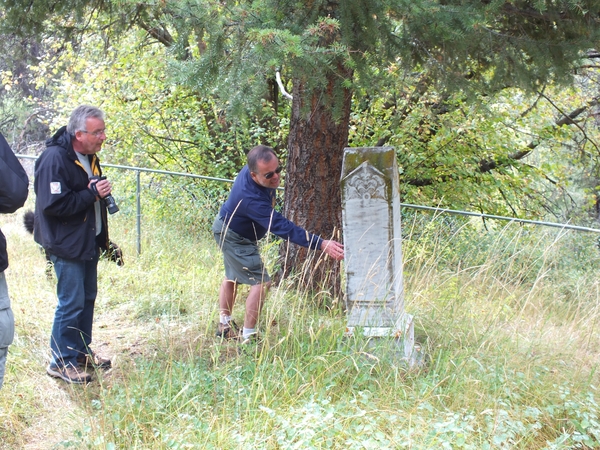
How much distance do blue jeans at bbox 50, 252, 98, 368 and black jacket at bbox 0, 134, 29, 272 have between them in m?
0.95

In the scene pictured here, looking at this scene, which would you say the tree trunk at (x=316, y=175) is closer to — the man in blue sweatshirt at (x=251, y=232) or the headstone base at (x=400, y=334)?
the man in blue sweatshirt at (x=251, y=232)

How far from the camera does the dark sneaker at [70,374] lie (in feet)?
12.7

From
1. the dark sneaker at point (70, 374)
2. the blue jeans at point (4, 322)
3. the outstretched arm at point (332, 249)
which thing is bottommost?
the dark sneaker at point (70, 374)

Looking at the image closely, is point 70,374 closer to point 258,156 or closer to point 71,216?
point 71,216

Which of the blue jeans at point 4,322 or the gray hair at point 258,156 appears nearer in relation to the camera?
the blue jeans at point 4,322

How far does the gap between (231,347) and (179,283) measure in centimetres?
176

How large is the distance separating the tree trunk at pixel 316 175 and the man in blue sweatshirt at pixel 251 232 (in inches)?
30.6

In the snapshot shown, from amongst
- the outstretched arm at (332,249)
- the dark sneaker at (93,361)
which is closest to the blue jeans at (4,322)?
the dark sneaker at (93,361)

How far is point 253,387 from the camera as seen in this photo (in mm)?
3504

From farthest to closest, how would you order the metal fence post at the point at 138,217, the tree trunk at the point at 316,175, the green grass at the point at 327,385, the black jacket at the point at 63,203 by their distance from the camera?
the metal fence post at the point at 138,217
the tree trunk at the point at 316,175
the black jacket at the point at 63,203
the green grass at the point at 327,385

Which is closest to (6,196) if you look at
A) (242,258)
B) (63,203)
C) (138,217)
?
(63,203)

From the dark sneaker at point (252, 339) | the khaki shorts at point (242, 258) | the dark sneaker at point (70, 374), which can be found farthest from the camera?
the khaki shorts at point (242, 258)

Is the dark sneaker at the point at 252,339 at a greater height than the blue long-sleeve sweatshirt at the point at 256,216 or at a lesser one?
lesser

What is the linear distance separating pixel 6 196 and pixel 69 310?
4.13 ft
